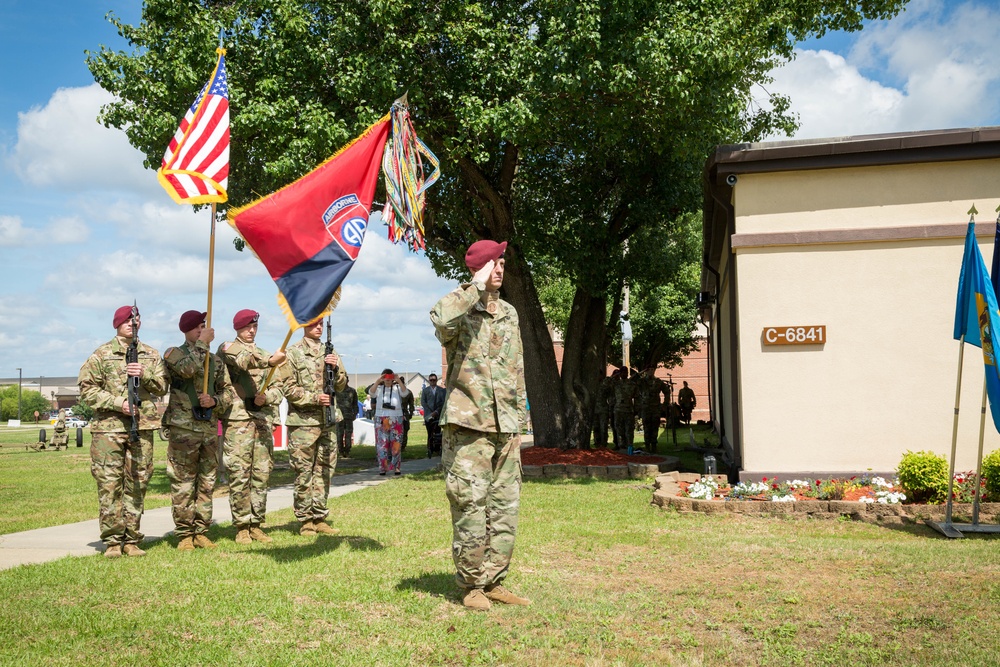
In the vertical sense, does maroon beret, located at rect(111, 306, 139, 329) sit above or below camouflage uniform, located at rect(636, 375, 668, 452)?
above

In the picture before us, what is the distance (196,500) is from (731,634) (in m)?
5.44

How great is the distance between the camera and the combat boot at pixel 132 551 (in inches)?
326

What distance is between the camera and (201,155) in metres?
8.73

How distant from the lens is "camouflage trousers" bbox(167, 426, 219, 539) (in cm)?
861

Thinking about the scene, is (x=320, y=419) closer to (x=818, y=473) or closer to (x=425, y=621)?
(x=425, y=621)

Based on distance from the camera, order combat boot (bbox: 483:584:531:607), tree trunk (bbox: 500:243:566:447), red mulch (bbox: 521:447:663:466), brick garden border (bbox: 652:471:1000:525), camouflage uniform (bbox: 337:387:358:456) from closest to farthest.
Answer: combat boot (bbox: 483:584:531:607) < brick garden border (bbox: 652:471:1000:525) < red mulch (bbox: 521:447:663:466) < tree trunk (bbox: 500:243:566:447) < camouflage uniform (bbox: 337:387:358:456)

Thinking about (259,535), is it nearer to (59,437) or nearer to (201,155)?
(201,155)

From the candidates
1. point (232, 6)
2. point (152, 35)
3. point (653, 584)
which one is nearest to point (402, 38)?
point (232, 6)

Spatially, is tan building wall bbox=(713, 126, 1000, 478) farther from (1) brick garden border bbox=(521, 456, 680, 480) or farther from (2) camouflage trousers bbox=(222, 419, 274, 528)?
(2) camouflage trousers bbox=(222, 419, 274, 528)

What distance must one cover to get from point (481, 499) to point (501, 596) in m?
0.72

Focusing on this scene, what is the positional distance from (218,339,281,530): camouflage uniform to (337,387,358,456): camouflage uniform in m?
9.90

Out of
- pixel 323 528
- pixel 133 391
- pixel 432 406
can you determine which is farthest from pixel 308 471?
pixel 432 406

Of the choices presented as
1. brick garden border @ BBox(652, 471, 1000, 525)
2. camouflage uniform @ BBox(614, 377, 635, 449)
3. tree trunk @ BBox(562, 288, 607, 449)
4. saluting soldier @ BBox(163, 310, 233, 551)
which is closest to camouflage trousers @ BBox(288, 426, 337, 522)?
saluting soldier @ BBox(163, 310, 233, 551)

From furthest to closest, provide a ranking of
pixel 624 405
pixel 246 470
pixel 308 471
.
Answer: pixel 624 405, pixel 308 471, pixel 246 470
